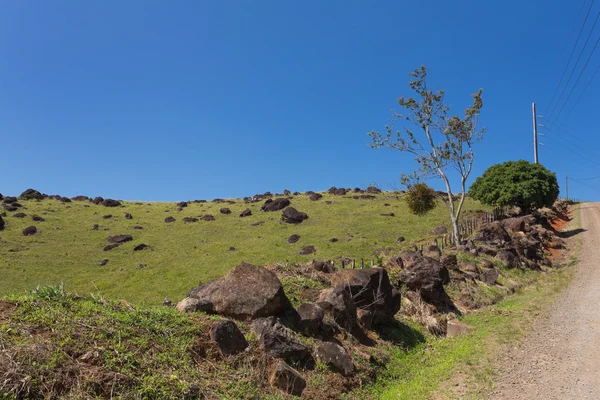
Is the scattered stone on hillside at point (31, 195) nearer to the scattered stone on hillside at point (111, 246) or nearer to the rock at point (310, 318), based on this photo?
the scattered stone on hillside at point (111, 246)

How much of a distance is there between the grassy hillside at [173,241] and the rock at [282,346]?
29.3m

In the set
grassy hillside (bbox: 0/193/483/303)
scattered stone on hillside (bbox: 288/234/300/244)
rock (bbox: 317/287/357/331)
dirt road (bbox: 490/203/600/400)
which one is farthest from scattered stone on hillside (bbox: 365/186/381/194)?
rock (bbox: 317/287/357/331)

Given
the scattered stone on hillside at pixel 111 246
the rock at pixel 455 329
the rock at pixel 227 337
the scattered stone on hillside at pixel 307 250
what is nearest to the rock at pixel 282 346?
the rock at pixel 227 337

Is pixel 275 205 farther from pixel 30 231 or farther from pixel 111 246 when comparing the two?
pixel 30 231

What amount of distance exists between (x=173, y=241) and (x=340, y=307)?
5713 centimetres

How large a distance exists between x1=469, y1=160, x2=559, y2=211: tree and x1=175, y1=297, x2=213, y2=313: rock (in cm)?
4401

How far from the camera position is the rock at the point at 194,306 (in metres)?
10.5

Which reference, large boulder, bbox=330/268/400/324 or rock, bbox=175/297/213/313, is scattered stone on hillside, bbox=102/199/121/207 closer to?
large boulder, bbox=330/268/400/324

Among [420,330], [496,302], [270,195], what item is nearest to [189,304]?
[420,330]

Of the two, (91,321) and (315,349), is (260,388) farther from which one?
(91,321)

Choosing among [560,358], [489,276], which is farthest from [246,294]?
[489,276]

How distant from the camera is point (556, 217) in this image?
189 feet

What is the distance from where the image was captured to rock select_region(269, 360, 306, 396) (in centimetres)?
865

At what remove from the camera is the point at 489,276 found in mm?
22531
